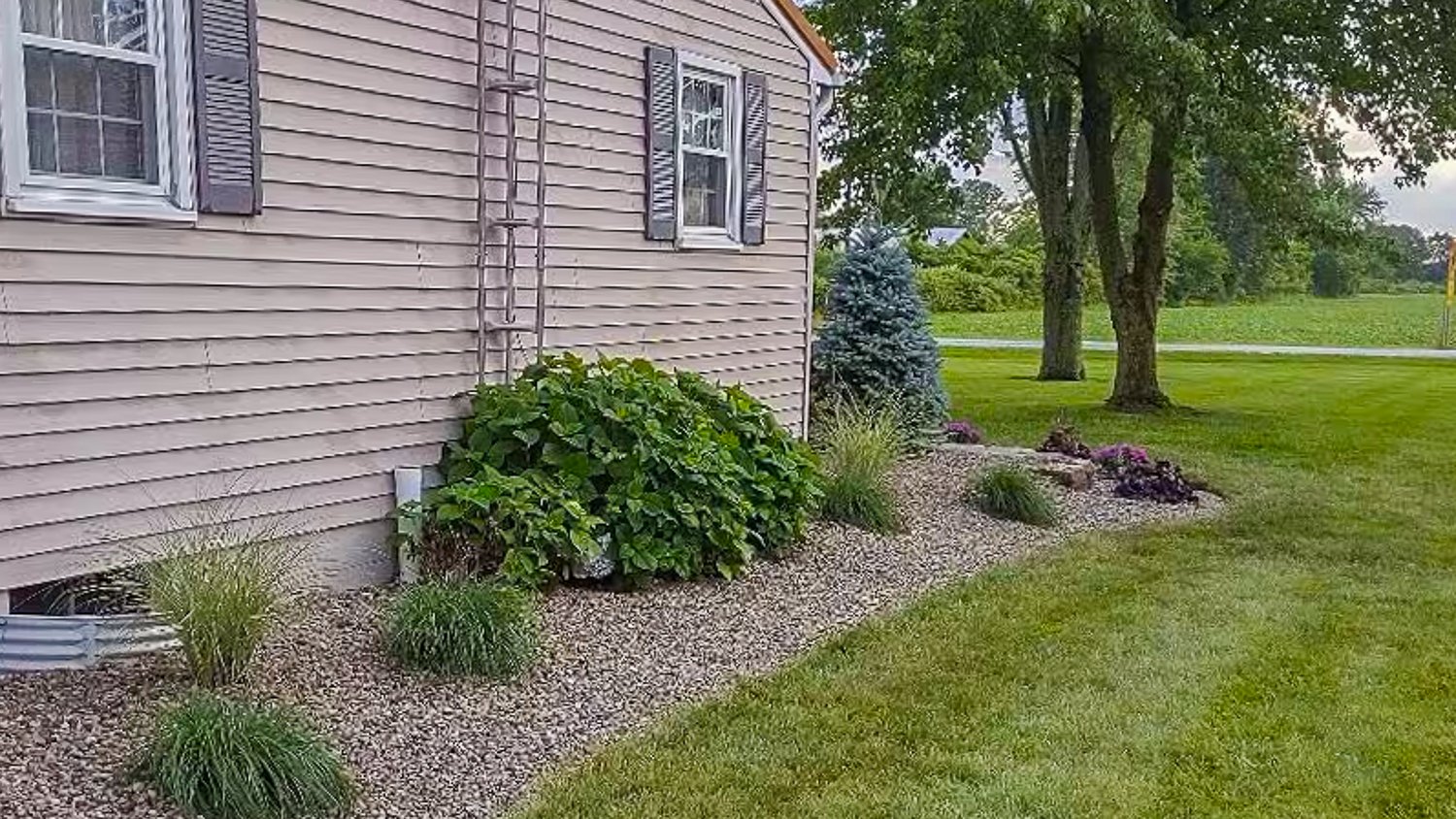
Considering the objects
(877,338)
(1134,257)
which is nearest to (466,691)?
(877,338)

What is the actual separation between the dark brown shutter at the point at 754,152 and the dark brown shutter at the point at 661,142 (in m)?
0.75

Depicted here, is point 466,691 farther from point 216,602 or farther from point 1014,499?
point 1014,499

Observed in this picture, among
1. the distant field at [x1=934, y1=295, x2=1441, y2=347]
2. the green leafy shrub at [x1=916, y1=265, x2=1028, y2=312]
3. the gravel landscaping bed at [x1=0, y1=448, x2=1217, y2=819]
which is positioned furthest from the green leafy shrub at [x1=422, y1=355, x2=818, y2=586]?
the green leafy shrub at [x1=916, y1=265, x2=1028, y2=312]

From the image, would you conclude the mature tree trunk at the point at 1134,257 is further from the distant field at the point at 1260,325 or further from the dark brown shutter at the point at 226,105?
the distant field at the point at 1260,325

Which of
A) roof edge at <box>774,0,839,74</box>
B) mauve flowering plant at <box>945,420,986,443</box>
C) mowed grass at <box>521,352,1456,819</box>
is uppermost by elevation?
roof edge at <box>774,0,839,74</box>

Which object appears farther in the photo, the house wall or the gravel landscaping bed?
the house wall

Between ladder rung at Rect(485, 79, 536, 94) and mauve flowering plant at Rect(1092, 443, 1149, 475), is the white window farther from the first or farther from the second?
mauve flowering plant at Rect(1092, 443, 1149, 475)

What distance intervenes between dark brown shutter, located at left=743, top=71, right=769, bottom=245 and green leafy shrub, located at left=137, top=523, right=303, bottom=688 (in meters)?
4.53

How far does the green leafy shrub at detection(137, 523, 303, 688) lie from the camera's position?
395 cm

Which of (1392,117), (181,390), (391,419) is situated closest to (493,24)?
(391,419)

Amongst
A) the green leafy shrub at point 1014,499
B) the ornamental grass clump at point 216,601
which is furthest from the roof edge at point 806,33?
the ornamental grass clump at point 216,601

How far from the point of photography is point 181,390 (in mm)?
4840

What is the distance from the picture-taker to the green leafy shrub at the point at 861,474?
7375mm

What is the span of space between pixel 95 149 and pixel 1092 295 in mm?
36664
